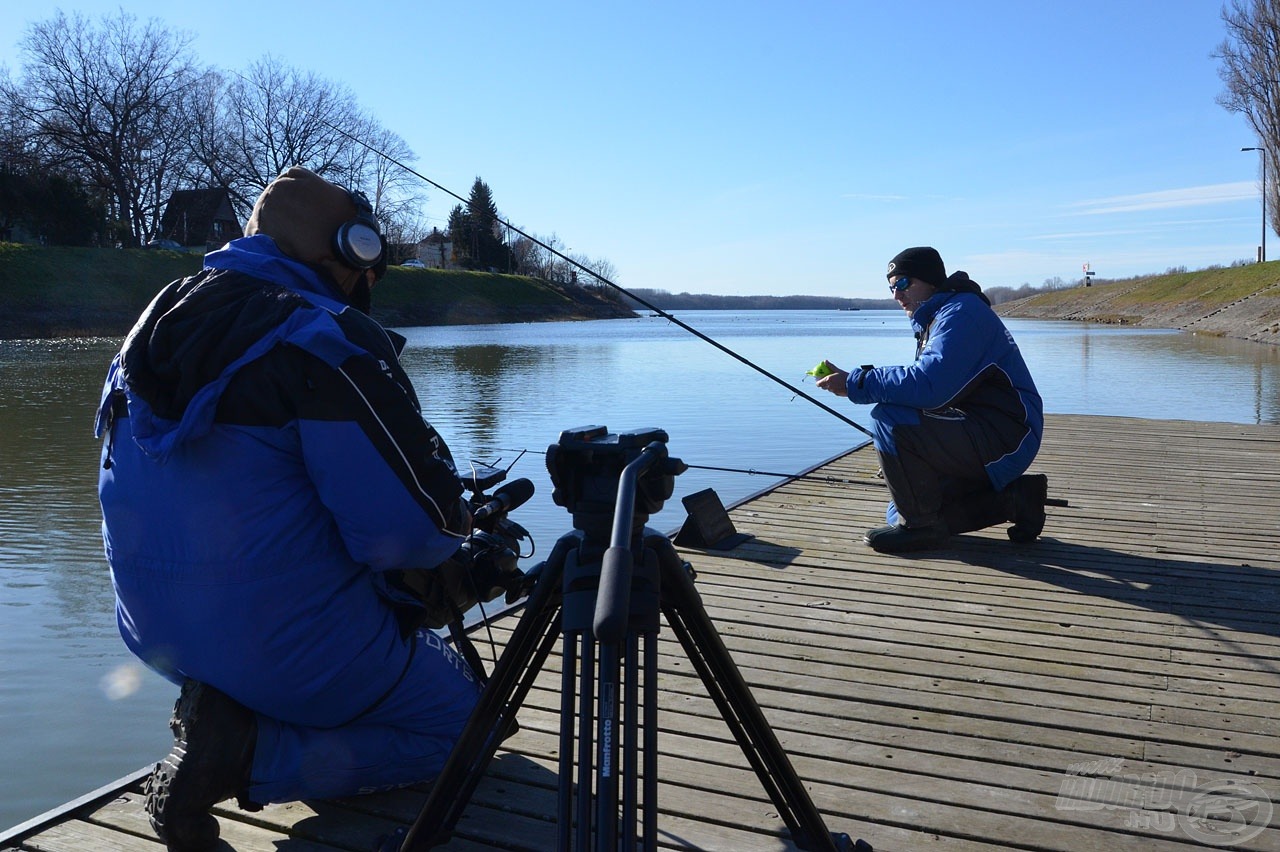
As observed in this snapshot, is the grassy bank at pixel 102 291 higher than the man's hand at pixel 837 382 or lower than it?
higher

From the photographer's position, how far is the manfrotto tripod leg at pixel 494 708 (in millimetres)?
1955

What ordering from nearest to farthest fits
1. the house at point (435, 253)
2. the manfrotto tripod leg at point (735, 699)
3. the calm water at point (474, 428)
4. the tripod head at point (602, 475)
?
the tripod head at point (602, 475) < the manfrotto tripod leg at point (735, 699) < the calm water at point (474, 428) < the house at point (435, 253)

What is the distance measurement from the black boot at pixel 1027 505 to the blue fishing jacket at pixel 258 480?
133 inches

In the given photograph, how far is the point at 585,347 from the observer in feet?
109

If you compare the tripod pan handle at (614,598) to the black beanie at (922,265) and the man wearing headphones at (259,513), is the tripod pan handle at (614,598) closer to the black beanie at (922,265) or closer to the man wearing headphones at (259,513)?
the man wearing headphones at (259,513)

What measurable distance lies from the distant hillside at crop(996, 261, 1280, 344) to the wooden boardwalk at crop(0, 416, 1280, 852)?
30.0m

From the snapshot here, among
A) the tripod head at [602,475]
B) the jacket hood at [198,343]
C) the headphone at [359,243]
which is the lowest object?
the tripod head at [602,475]

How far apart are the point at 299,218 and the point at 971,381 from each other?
321cm

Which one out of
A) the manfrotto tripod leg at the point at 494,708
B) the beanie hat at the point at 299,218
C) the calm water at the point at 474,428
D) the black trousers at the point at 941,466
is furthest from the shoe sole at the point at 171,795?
the black trousers at the point at 941,466

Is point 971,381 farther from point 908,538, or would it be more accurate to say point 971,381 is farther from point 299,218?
point 299,218

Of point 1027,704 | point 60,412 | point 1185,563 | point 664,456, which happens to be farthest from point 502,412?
point 664,456

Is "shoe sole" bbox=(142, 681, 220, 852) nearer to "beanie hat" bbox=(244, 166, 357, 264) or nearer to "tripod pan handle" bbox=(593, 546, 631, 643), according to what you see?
"beanie hat" bbox=(244, 166, 357, 264)

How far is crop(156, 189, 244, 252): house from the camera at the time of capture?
173ft

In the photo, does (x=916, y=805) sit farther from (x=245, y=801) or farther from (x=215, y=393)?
(x=215, y=393)
